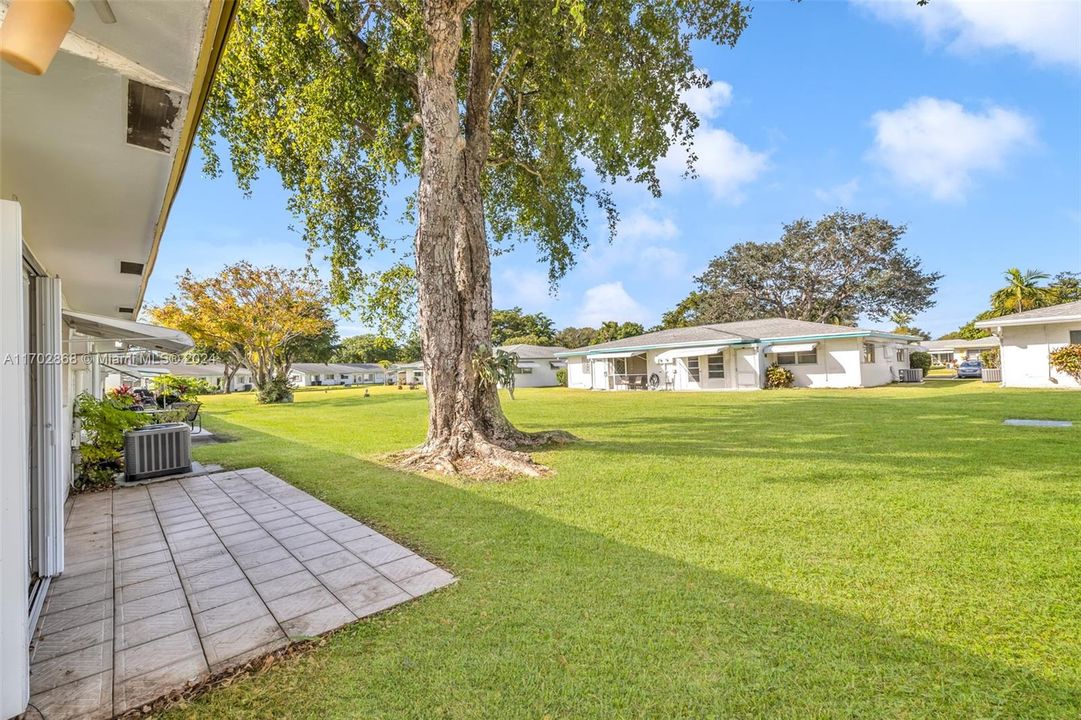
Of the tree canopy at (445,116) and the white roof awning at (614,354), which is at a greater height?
the tree canopy at (445,116)

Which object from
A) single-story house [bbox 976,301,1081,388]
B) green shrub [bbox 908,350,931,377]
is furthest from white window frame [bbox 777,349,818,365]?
green shrub [bbox 908,350,931,377]

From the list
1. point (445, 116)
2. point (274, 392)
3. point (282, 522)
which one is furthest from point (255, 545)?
point (274, 392)

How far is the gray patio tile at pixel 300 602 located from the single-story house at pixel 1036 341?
2252 cm

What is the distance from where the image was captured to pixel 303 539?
427cm

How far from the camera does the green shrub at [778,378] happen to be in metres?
22.7

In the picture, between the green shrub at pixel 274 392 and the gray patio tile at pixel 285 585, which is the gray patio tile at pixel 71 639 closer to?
the gray patio tile at pixel 285 585

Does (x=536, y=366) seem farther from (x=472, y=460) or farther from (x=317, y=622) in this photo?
(x=317, y=622)

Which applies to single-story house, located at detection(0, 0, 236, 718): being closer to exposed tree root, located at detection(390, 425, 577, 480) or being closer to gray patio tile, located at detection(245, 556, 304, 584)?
gray patio tile, located at detection(245, 556, 304, 584)

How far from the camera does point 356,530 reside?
4.45 metres

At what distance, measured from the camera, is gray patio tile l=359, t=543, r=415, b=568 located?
3.73 metres

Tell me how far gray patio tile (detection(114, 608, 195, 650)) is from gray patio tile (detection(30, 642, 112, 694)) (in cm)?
Answer: 9

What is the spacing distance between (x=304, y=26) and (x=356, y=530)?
7.35 metres

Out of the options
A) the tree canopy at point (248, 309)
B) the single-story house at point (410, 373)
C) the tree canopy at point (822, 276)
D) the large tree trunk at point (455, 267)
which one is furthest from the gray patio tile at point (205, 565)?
the tree canopy at point (822, 276)

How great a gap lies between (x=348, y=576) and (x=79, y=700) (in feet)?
4.81
